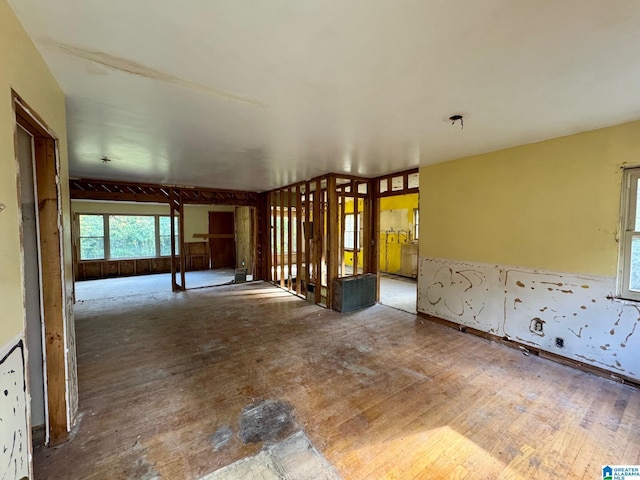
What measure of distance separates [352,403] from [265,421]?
0.75 metres

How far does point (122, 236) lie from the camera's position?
30.3 ft

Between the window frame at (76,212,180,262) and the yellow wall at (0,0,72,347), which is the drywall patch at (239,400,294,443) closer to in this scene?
the yellow wall at (0,0,72,347)

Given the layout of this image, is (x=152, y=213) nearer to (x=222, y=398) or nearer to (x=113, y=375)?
(x=113, y=375)

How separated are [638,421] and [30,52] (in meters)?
4.87

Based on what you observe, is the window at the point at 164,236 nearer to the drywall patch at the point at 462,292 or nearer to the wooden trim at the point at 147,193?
the wooden trim at the point at 147,193

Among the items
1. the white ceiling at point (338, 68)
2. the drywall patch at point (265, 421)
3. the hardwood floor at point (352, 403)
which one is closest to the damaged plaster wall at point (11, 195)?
the white ceiling at point (338, 68)

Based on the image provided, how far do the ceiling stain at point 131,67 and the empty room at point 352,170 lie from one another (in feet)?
0.06

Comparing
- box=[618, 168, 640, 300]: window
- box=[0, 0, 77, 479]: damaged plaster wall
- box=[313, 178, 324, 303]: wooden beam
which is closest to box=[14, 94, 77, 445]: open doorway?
box=[0, 0, 77, 479]: damaged plaster wall

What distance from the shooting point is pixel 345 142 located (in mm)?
3270

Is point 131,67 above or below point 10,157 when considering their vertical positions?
above

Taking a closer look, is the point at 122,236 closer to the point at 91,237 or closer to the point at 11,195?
the point at 91,237

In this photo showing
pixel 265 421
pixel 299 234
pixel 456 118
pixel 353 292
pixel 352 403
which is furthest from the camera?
pixel 299 234

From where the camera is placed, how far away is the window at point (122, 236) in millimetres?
8703

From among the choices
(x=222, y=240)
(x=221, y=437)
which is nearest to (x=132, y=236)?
(x=222, y=240)
